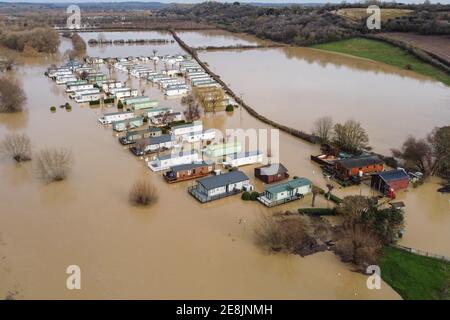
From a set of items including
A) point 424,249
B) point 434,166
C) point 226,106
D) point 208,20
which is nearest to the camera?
point 424,249

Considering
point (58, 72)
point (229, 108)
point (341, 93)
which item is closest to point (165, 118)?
point (229, 108)

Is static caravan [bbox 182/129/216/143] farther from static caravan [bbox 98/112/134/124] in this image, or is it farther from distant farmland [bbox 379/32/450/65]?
distant farmland [bbox 379/32/450/65]

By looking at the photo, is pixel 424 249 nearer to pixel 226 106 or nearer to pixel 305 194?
pixel 305 194

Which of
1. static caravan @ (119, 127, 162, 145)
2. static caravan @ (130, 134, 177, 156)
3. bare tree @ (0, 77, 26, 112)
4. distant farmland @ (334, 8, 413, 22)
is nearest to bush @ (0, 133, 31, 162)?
static caravan @ (119, 127, 162, 145)

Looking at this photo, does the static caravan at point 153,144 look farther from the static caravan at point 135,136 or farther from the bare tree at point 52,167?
the bare tree at point 52,167

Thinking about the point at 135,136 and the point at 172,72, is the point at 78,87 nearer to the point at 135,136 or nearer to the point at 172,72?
the point at 172,72
